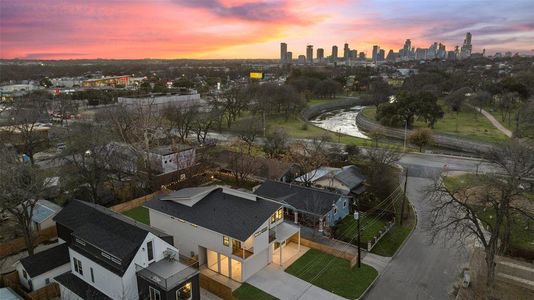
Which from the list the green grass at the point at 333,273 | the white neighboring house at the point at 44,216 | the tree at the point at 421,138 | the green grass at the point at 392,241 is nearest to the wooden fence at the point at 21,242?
the white neighboring house at the point at 44,216

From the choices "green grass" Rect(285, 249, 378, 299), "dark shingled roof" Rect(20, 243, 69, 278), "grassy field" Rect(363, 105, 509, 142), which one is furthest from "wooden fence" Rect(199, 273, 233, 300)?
"grassy field" Rect(363, 105, 509, 142)

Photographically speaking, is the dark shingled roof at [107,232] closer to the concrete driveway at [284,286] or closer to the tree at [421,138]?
the concrete driveway at [284,286]

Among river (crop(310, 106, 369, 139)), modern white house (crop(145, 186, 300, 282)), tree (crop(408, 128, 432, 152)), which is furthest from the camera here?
river (crop(310, 106, 369, 139))

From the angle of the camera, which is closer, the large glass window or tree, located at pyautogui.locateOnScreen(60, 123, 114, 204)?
the large glass window

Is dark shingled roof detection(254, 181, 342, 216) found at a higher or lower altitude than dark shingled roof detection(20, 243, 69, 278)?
higher

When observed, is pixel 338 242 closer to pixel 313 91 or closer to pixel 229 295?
pixel 229 295

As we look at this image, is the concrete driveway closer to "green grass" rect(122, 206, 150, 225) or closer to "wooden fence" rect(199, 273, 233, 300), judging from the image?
"wooden fence" rect(199, 273, 233, 300)

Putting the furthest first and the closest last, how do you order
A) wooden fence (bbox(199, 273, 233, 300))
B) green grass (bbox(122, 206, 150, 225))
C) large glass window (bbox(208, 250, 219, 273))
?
green grass (bbox(122, 206, 150, 225)), large glass window (bbox(208, 250, 219, 273)), wooden fence (bbox(199, 273, 233, 300))

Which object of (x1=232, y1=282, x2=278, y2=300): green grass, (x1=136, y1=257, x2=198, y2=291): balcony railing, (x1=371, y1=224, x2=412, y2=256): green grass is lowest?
(x1=371, y1=224, x2=412, y2=256): green grass

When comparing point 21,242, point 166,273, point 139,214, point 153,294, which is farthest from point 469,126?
point 21,242
